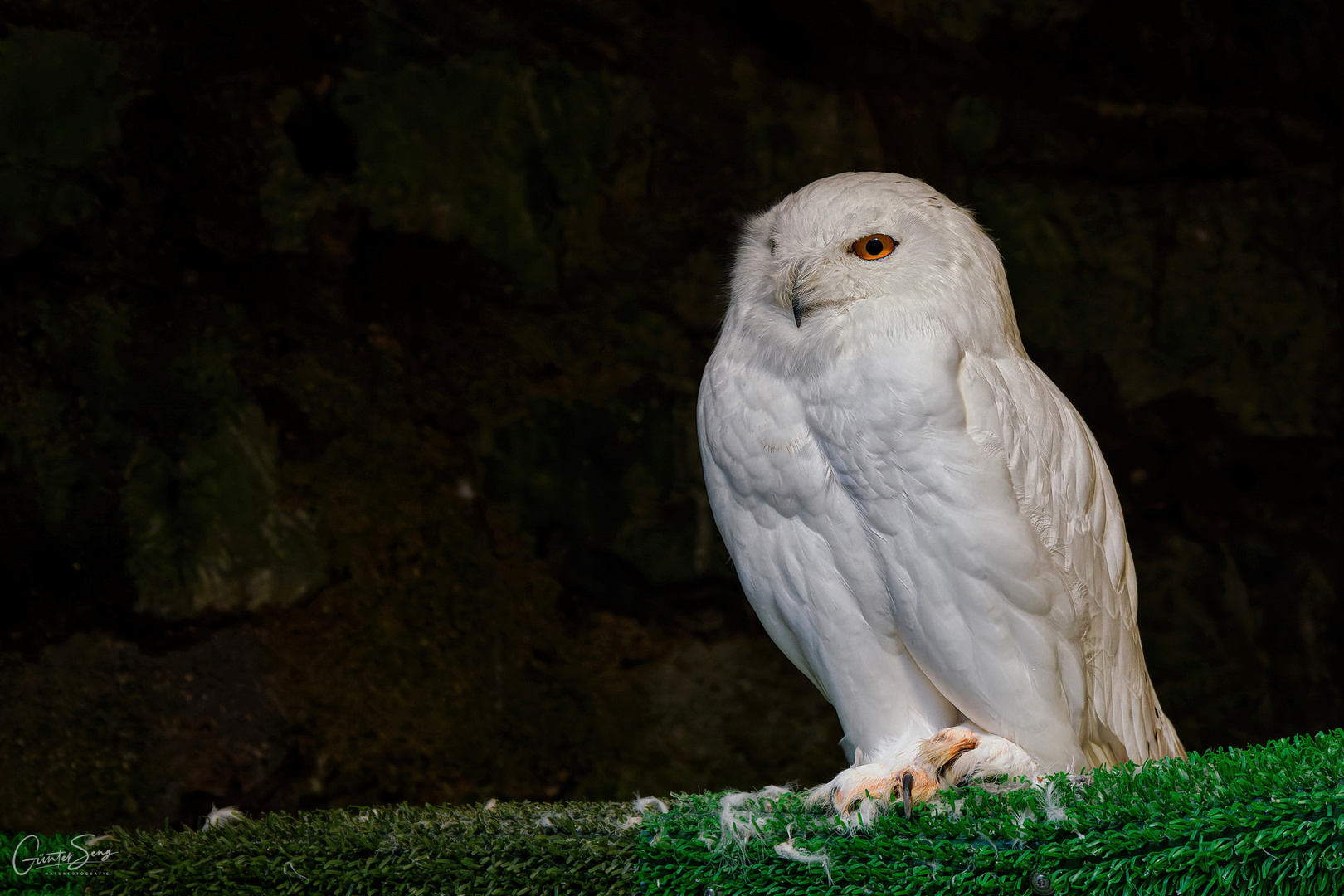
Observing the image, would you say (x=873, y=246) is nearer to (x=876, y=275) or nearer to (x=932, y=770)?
(x=876, y=275)

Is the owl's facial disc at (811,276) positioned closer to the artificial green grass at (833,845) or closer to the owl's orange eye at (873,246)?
the owl's orange eye at (873,246)

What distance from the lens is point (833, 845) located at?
4.05 ft

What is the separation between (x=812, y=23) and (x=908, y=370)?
1791mm

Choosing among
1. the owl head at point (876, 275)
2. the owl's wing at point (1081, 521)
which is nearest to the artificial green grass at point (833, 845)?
the owl's wing at point (1081, 521)

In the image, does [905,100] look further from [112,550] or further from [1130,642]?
[112,550]

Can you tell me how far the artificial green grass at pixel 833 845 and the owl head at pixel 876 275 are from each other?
584 mm

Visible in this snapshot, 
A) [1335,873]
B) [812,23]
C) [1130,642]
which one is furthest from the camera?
[812,23]

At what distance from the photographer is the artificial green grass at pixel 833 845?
1.02 meters

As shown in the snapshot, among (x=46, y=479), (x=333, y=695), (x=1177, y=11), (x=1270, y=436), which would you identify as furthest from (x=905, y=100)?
(x=46, y=479)

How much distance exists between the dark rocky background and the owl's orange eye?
97cm

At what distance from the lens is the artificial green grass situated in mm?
1017

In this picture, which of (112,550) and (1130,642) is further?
(112,550)

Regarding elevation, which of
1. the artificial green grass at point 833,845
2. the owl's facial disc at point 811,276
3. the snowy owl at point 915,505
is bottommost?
the artificial green grass at point 833,845

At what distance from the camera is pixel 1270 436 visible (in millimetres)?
2955
